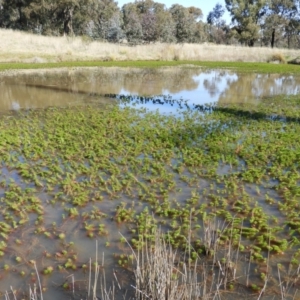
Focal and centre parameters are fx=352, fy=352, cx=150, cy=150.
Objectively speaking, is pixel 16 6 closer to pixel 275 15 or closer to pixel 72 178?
pixel 275 15

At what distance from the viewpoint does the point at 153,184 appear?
707cm

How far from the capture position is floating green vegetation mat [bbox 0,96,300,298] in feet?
16.7

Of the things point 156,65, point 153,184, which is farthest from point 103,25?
point 153,184

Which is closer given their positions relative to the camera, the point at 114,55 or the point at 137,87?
the point at 137,87

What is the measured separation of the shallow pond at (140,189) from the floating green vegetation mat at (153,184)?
0.03 meters

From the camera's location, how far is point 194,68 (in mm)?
31656

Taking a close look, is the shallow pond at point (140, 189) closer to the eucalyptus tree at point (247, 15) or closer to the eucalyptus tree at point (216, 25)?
the eucalyptus tree at point (247, 15)

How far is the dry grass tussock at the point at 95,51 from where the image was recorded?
31.3 m

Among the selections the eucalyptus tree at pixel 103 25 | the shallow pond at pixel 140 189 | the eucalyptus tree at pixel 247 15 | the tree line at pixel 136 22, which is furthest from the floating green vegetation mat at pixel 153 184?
the eucalyptus tree at pixel 247 15

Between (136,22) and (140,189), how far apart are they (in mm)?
53277

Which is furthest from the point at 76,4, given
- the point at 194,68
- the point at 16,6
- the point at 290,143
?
the point at 290,143

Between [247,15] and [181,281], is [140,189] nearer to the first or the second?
[181,281]

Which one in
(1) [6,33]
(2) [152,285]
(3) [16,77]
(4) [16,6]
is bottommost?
(2) [152,285]

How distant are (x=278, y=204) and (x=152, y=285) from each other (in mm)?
3703
